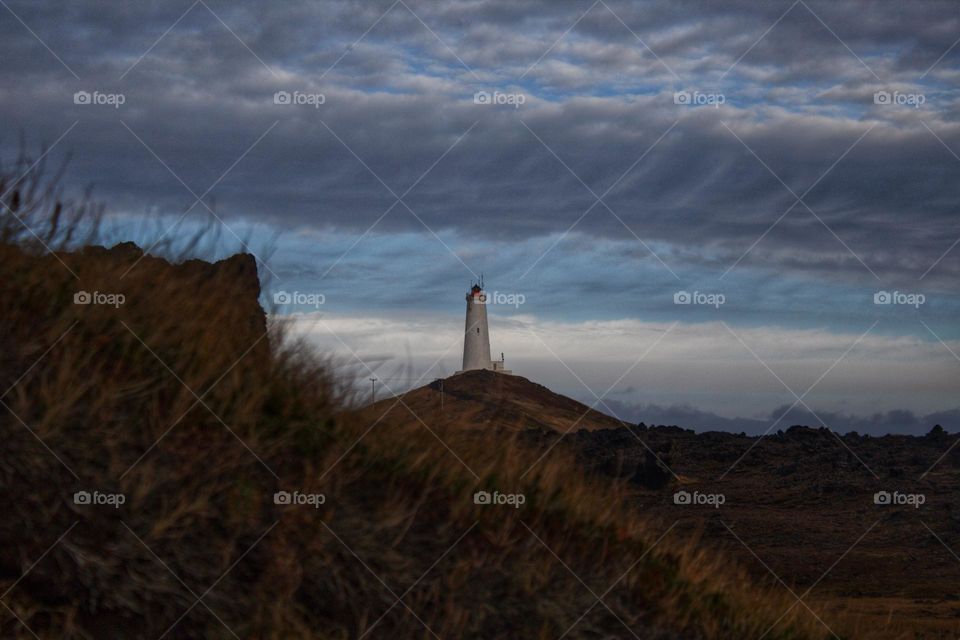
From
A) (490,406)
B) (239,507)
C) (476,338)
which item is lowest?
(239,507)

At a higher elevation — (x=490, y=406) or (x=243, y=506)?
(x=490, y=406)

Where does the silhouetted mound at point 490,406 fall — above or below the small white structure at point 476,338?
below

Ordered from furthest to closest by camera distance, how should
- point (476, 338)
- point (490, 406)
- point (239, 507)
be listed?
point (476, 338), point (490, 406), point (239, 507)

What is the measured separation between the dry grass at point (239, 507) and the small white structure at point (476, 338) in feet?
169

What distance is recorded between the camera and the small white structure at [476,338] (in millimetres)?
59969

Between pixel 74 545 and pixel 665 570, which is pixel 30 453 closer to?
pixel 74 545

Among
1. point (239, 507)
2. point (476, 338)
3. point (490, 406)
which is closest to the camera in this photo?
point (239, 507)

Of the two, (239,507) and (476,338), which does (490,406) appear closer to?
(239,507)

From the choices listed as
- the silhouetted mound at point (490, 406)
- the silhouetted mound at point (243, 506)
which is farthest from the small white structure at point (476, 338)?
the silhouetted mound at point (243, 506)

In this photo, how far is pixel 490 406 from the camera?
61.4 ft

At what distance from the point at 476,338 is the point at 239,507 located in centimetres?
5450

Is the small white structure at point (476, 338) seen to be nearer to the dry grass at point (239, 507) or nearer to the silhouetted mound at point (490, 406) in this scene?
the silhouetted mound at point (490, 406)

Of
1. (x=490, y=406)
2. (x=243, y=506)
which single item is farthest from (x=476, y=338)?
(x=243, y=506)

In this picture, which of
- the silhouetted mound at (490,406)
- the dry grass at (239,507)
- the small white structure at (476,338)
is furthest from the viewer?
the small white structure at (476,338)
